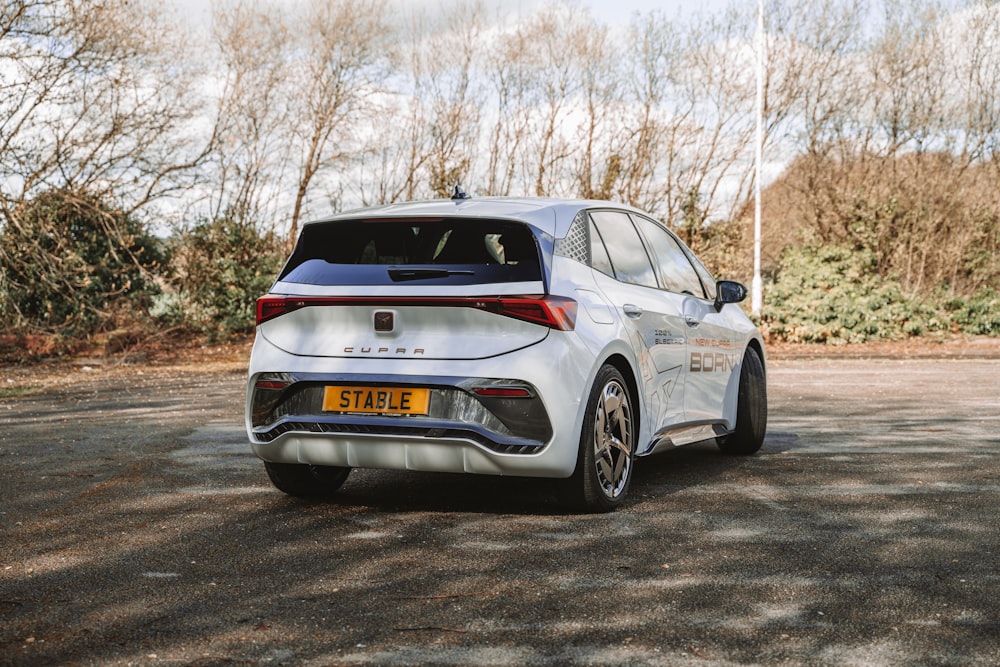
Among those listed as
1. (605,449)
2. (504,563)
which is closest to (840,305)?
(605,449)

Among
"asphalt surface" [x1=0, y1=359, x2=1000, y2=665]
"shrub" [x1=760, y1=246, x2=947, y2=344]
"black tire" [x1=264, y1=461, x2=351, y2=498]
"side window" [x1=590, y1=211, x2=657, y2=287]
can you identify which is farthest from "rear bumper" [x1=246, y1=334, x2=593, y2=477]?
"shrub" [x1=760, y1=246, x2=947, y2=344]

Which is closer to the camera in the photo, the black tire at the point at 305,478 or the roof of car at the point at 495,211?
the roof of car at the point at 495,211

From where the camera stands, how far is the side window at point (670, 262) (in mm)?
6984

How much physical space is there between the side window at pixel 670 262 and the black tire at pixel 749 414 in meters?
0.80

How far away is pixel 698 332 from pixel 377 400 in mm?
2511

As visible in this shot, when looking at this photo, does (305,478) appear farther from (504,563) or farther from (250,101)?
(250,101)

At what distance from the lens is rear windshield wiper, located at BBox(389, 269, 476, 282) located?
5.45m

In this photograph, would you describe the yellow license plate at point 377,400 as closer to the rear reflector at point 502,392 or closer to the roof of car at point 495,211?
the rear reflector at point 502,392

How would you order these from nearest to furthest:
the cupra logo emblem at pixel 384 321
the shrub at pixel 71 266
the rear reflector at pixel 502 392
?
1. the rear reflector at pixel 502 392
2. the cupra logo emblem at pixel 384 321
3. the shrub at pixel 71 266

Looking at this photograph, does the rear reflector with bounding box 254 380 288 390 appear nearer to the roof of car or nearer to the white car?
the white car

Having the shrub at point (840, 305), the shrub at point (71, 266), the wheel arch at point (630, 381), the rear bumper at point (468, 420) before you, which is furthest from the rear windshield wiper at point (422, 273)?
the shrub at point (840, 305)

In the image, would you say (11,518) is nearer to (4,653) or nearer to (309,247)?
(309,247)

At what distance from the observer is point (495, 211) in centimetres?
571

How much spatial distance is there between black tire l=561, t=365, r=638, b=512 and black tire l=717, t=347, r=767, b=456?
2055mm
